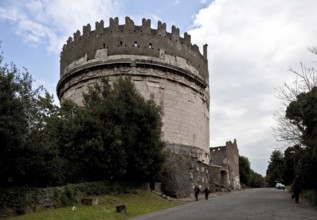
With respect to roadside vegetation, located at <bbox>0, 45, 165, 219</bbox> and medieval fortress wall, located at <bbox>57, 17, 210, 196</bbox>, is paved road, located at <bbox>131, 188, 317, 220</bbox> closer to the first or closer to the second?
roadside vegetation, located at <bbox>0, 45, 165, 219</bbox>

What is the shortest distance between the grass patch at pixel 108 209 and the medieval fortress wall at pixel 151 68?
32.3 ft

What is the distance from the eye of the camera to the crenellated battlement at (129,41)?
3250 centimetres

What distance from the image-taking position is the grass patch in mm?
13508

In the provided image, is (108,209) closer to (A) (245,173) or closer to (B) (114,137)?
(B) (114,137)

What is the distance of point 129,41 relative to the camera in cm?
3250

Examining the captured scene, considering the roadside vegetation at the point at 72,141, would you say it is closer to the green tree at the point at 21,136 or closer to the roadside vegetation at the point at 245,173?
the green tree at the point at 21,136

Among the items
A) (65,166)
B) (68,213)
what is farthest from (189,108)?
(68,213)

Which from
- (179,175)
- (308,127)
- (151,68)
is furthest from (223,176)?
(308,127)

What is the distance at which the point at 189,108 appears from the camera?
34.5m

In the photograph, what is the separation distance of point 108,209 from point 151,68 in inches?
710

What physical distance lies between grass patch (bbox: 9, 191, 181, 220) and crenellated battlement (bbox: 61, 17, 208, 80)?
45.6ft

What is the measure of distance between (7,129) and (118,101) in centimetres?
981

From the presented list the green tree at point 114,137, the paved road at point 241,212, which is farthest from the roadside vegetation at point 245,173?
the paved road at point 241,212

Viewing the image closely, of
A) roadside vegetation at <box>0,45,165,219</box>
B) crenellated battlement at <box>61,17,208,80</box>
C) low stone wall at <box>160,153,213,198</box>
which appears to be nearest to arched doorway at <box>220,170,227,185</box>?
low stone wall at <box>160,153,213,198</box>
